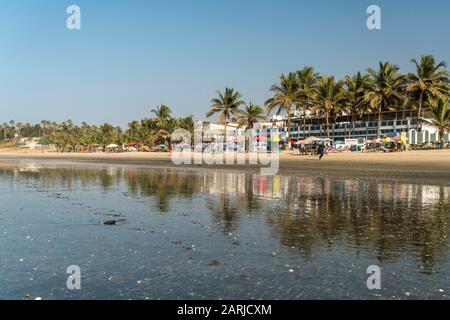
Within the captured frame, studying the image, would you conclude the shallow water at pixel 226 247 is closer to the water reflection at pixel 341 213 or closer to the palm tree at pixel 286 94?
the water reflection at pixel 341 213

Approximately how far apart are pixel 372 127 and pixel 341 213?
8283 cm

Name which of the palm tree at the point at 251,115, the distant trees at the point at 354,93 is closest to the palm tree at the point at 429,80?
the distant trees at the point at 354,93

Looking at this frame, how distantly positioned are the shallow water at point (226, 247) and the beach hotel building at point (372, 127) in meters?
58.1

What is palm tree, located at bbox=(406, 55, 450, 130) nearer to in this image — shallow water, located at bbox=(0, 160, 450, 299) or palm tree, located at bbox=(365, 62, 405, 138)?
palm tree, located at bbox=(365, 62, 405, 138)

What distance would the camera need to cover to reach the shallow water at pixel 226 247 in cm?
607

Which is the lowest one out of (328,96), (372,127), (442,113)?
(372,127)

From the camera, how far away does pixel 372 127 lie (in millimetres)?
90625

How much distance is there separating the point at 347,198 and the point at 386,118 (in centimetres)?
7618

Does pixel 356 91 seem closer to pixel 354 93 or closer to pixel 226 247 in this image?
pixel 354 93

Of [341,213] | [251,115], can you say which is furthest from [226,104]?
[341,213]

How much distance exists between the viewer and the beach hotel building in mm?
79062

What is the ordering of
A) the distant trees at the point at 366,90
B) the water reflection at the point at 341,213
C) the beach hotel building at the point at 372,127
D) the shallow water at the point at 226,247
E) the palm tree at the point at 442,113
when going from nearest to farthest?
1. the shallow water at the point at 226,247
2. the water reflection at the point at 341,213
3. the palm tree at the point at 442,113
4. the distant trees at the point at 366,90
5. the beach hotel building at the point at 372,127
